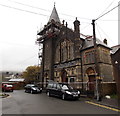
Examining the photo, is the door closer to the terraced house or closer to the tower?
the terraced house

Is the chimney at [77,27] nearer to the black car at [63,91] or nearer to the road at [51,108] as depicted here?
the black car at [63,91]

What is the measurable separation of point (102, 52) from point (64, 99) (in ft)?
30.3

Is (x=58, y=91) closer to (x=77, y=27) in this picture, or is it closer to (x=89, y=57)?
(x=89, y=57)

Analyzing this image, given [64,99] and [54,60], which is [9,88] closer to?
[54,60]

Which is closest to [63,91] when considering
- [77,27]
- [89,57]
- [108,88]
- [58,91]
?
[58,91]

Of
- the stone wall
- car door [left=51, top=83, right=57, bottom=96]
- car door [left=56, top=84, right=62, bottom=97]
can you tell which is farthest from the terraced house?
car door [left=56, top=84, right=62, bottom=97]

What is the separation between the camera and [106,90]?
15.3 m

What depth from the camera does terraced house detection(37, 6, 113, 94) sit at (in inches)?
667

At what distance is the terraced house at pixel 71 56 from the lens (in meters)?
17.0

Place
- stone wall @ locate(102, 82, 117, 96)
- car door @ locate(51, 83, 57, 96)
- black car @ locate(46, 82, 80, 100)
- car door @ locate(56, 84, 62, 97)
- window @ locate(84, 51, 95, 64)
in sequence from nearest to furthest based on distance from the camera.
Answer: black car @ locate(46, 82, 80, 100), car door @ locate(56, 84, 62, 97), car door @ locate(51, 83, 57, 96), stone wall @ locate(102, 82, 117, 96), window @ locate(84, 51, 95, 64)

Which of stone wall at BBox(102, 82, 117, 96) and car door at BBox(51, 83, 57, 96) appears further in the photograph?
stone wall at BBox(102, 82, 117, 96)

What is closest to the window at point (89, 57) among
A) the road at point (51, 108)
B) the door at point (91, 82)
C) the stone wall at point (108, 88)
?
the door at point (91, 82)

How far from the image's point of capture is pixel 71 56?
810 inches

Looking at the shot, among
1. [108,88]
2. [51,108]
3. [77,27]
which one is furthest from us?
[77,27]
